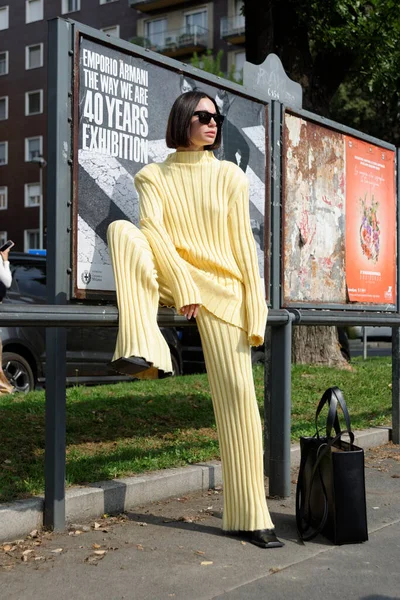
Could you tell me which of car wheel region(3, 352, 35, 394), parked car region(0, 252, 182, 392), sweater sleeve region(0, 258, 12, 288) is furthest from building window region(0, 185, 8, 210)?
sweater sleeve region(0, 258, 12, 288)

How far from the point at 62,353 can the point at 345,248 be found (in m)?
2.96

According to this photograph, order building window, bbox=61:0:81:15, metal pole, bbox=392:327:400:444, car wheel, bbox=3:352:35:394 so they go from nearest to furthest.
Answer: metal pole, bbox=392:327:400:444, car wheel, bbox=3:352:35:394, building window, bbox=61:0:81:15

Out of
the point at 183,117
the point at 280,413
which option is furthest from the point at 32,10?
the point at 183,117

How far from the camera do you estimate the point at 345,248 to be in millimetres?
6879

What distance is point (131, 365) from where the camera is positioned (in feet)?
13.1

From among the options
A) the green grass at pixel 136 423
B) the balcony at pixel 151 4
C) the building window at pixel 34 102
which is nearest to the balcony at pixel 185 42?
the balcony at pixel 151 4

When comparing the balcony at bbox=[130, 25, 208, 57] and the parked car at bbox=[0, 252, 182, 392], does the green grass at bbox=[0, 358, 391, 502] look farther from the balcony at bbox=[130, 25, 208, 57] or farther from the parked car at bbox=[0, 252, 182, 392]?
the balcony at bbox=[130, 25, 208, 57]

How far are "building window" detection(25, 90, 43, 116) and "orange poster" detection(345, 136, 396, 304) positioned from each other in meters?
46.0

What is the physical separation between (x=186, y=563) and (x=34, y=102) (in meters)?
50.2

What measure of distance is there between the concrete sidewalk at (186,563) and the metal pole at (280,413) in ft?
1.46

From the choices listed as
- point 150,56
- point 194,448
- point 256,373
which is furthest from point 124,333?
point 256,373

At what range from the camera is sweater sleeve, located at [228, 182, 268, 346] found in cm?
453

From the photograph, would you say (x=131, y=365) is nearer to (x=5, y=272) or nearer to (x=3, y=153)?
(x=5, y=272)

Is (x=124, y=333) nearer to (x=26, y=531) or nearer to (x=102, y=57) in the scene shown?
(x=26, y=531)
